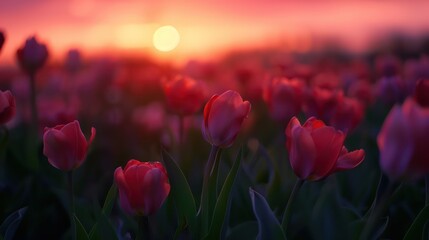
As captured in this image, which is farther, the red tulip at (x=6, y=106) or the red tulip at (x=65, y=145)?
the red tulip at (x=6, y=106)

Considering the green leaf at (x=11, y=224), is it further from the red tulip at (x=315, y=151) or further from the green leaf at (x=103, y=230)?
the red tulip at (x=315, y=151)

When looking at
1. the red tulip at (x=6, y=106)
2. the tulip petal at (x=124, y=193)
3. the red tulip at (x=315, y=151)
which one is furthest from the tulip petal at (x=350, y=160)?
the red tulip at (x=6, y=106)

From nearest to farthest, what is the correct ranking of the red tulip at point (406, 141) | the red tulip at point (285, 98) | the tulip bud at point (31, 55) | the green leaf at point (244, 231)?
the red tulip at point (406, 141), the green leaf at point (244, 231), the red tulip at point (285, 98), the tulip bud at point (31, 55)

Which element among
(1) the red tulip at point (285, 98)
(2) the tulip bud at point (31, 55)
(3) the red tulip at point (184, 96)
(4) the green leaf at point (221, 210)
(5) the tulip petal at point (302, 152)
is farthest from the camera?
(2) the tulip bud at point (31, 55)

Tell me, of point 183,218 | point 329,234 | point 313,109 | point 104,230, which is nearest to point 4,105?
point 104,230

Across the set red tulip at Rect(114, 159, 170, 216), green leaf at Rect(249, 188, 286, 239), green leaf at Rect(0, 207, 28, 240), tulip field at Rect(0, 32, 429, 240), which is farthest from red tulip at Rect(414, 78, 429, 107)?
green leaf at Rect(0, 207, 28, 240)

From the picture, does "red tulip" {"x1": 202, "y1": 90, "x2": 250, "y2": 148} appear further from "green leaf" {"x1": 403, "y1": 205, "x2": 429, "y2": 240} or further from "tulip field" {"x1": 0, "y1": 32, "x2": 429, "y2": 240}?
"green leaf" {"x1": 403, "y1": 205, "x2": 429, "y2": 240}

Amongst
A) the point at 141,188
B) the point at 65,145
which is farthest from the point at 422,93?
the point at 65,145

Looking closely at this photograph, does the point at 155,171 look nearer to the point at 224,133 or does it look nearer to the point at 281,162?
the point at 224,133
